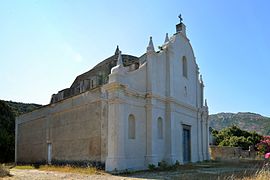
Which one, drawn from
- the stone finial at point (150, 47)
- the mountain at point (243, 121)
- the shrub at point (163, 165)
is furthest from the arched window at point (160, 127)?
the mountain at point (243, 121)

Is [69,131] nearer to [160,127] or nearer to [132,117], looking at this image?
[132,117]

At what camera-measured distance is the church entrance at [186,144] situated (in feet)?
78.0

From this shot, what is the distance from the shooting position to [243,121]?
11381cm

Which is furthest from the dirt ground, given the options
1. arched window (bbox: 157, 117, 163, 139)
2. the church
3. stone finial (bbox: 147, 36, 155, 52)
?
stone finial (bbox: 147, 36, 155, 52)

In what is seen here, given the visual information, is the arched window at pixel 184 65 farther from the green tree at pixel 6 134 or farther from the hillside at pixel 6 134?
the green tree at pixel 6 134

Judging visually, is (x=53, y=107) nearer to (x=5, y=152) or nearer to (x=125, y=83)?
(x=125, y=83)

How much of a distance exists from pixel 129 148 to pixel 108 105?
2569 millimetres

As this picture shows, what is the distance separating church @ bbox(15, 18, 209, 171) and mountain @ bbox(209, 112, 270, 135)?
77297 millimetres

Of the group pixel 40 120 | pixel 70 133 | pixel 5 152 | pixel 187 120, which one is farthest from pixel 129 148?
pixel 5 152

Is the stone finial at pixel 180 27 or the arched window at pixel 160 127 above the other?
the stone finial at pixel 180 27

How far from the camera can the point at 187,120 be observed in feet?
80.2

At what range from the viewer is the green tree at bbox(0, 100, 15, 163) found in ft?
109

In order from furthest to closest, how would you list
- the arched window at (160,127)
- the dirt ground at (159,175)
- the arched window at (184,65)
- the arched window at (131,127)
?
the arched window at (184,65) < the arched window at (160,127) < the arched window at (131,127) < the dirt ground at (159,175)

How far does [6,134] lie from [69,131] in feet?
52.0
